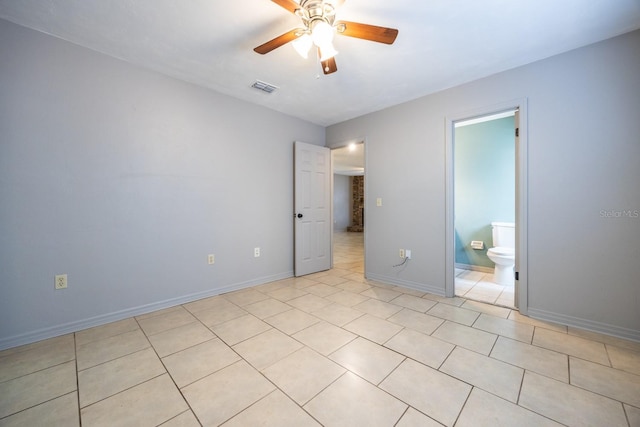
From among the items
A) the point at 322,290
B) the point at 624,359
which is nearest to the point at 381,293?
the point at 322,290

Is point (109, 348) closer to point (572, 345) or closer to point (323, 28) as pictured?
point (323, 28)

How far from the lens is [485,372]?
1578mm

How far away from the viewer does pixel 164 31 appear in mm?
1938

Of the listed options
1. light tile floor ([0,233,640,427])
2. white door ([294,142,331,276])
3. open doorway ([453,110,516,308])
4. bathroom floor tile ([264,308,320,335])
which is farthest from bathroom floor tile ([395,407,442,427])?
white door ([294,142,331,276])

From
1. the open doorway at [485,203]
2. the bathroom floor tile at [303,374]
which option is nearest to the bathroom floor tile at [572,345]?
the open doorway at [485,203]

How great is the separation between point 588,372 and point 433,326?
93cm

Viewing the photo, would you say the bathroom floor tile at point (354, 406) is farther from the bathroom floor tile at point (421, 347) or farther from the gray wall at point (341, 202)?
the gray wall at point (341, 202)

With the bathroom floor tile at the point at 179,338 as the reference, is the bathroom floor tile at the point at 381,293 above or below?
above

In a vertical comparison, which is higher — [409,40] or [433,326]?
[409,40]

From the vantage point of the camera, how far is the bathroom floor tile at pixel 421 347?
1717 mm

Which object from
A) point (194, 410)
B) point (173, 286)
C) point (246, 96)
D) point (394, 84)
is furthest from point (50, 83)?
point (394, 84)

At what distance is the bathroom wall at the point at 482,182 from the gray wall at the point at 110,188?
131 inches

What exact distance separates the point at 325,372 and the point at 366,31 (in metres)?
2.21

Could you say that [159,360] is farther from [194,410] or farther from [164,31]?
[164,31]
